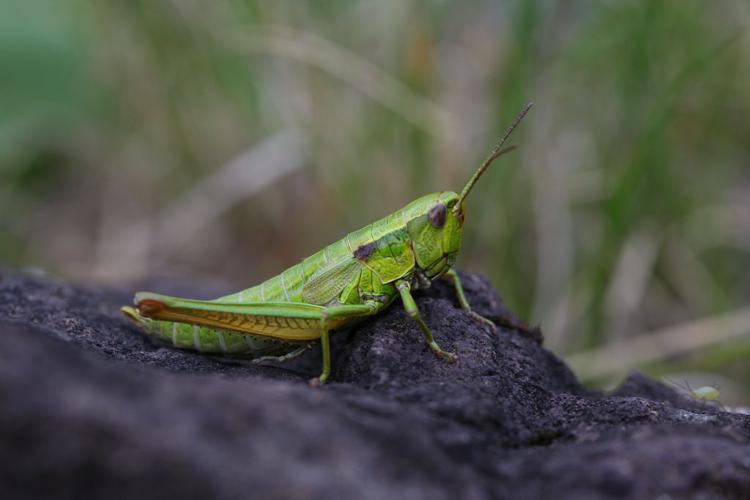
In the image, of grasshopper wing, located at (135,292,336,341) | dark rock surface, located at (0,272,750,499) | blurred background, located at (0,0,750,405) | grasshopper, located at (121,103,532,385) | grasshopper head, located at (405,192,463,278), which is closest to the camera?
dark rock surface, located at (0,272,750,499)

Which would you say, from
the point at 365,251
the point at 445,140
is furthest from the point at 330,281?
the point at 445,140

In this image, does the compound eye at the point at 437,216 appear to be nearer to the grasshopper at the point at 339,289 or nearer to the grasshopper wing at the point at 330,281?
the grasshopper at the point at 339,289

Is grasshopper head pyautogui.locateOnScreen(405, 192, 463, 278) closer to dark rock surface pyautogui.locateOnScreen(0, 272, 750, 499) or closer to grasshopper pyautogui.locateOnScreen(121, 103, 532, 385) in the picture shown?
grasshopper pyautogui.locateOnScreen(121, 103, 532, 385)

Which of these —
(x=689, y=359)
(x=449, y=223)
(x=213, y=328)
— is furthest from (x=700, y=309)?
(x=213, y=328)

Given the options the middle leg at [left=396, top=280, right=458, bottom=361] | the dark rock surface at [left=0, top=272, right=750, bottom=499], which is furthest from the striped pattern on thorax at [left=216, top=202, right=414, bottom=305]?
the dark rock surface at [left=0, top=272, right=750, bottom=499]

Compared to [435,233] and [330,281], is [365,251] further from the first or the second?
[435,233]

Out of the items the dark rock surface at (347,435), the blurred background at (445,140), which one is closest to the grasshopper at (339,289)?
the dark rock surface at (347,435)

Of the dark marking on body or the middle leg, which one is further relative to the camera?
the dark marking on body
